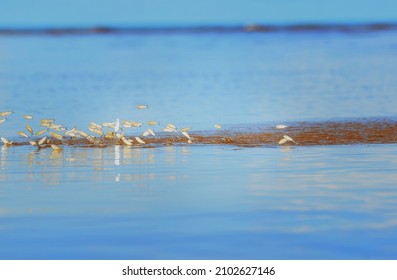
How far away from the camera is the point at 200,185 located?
10.0m

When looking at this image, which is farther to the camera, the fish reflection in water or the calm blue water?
the fish reflection in water

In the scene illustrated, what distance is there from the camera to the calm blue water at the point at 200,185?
25.2 feet

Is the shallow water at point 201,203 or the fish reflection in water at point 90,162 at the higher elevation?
the fish reflection in water at point 90,162

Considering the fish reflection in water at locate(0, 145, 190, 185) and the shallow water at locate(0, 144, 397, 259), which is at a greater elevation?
the fish reflection in water at locate(0, 145, 190, 185)

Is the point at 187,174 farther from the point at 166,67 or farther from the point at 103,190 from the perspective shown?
the point at 166,67

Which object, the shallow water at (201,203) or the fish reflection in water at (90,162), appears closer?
the shallow water at (201,203)

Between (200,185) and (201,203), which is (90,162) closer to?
(200,185)

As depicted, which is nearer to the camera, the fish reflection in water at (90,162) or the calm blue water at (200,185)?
the calm blue water at (200,185)

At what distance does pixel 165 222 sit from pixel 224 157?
348 cm

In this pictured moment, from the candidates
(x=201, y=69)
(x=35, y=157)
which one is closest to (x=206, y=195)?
(x=35, y=157)

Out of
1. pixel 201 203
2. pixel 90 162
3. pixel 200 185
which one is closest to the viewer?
pixel 201 203

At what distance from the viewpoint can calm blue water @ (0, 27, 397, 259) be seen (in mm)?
7695

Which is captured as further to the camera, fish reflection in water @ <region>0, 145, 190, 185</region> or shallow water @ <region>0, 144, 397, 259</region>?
fish reflection in water @ <region>0, 145, 190, 185</region>

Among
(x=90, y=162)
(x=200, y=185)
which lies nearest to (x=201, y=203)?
(x=200, y=185)
